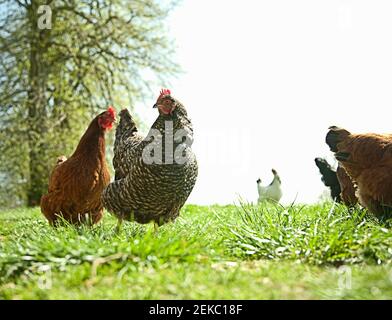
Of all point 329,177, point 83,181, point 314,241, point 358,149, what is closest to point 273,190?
point 329,177

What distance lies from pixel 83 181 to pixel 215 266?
86.0 inches

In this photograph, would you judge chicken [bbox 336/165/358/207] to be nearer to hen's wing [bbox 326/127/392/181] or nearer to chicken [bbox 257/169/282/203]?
hen's wing [bbox 326/127/392/181]

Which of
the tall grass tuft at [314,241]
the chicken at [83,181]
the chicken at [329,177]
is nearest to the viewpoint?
the tall grass tuft at [314,241]

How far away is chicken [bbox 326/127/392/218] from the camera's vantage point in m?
4.28

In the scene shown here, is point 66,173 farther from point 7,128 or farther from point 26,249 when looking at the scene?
point 7,128

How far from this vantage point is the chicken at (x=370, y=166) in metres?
4.28

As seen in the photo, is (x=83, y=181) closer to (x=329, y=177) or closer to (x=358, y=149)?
(x=358, y=149)

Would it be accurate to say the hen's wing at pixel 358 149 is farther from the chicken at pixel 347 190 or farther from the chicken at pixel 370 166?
the chicken at pixel 347 190

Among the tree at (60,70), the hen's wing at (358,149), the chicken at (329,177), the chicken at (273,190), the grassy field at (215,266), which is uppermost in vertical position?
the tree at (60,70)

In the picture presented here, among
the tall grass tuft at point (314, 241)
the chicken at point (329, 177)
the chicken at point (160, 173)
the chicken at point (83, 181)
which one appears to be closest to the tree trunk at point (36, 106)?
the chicken at point (83, 181)

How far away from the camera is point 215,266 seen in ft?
10.3

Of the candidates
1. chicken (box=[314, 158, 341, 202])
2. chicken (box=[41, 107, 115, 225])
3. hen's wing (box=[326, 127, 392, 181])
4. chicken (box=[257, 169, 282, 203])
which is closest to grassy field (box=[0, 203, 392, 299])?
hen's wing (box=[326, 127, 392, 181])

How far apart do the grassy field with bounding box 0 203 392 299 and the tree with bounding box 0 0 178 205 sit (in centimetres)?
899

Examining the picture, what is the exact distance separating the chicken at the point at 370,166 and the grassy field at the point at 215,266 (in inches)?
18.4
